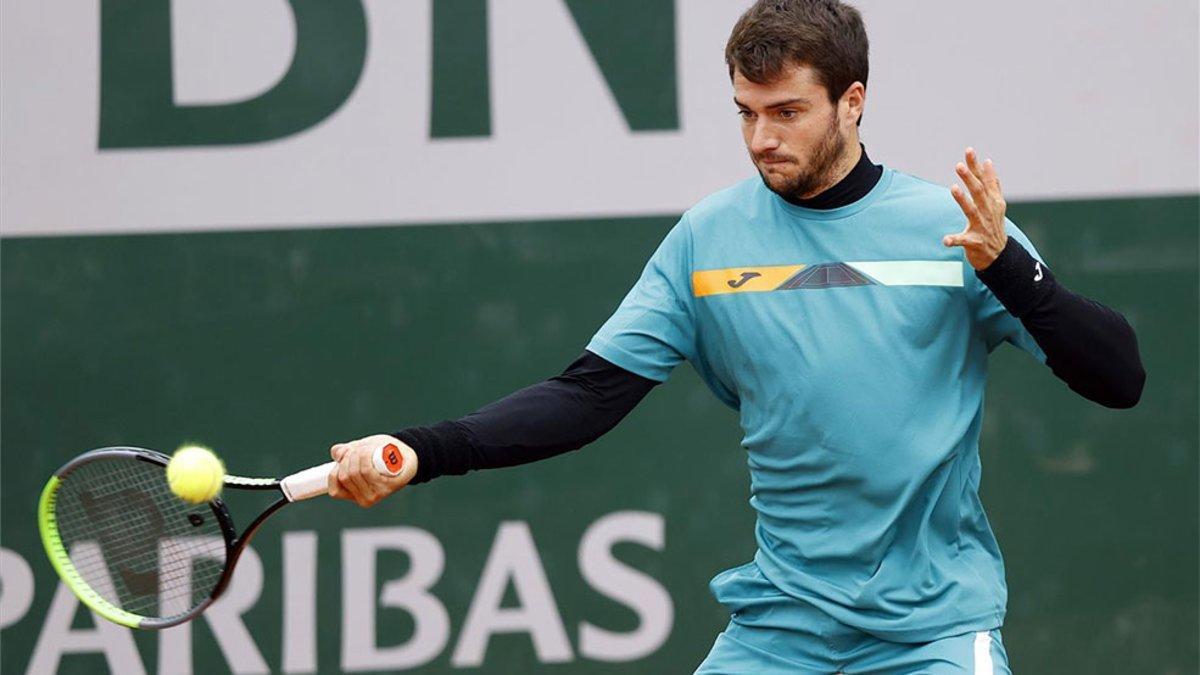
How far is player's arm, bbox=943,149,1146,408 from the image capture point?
2.77 metres

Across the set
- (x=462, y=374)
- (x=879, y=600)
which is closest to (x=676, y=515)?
(x=462, y=374)

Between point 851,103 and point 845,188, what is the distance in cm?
15

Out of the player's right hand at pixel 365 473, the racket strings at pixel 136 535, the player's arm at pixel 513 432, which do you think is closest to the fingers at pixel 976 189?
the player's arm at pixel 513 432

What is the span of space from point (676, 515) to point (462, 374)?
0.72 metres

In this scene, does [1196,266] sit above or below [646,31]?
below

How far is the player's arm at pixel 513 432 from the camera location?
116 inches

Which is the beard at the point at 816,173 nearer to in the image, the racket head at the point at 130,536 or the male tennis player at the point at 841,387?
the male tennis player at the point at 841,387

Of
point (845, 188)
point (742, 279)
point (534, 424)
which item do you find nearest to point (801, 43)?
point (845, 188)

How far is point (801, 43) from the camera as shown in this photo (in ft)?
9.73

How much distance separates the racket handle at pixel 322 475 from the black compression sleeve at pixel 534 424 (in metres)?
0.05

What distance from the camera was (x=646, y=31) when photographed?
16.1 ft

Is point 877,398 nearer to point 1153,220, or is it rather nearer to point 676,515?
point 676,515

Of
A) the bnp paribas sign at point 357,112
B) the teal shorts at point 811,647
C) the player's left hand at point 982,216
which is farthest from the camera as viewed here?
the bnp paribas sign at point 357,112

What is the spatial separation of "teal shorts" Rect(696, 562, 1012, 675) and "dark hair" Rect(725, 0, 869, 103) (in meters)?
0.87
